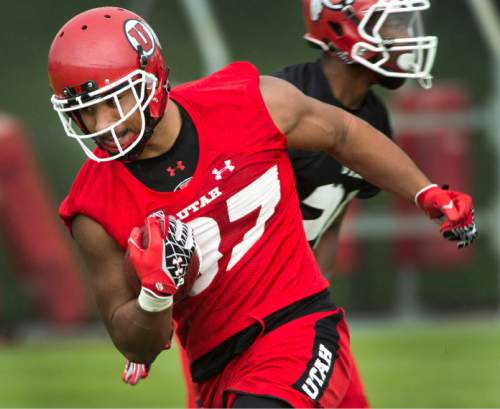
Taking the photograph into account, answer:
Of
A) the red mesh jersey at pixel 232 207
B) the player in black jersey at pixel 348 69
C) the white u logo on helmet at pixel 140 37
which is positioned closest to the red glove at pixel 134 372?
the red mesh jersey at pixel 232 207

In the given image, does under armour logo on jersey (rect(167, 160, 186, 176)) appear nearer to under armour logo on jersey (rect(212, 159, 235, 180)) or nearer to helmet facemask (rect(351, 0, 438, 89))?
under armour logo on jersey (rect(212, 159, 235, 180))

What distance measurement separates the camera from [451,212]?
14.2 ft

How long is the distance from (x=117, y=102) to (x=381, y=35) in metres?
1.61

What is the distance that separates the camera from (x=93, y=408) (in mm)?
7148

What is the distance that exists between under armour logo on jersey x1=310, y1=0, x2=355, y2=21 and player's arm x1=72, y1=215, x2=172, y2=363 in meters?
1.70

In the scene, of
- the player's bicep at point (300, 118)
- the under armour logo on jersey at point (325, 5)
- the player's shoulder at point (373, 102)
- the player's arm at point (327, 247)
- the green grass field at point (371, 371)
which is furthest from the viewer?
the green grass field at point (371, 371)

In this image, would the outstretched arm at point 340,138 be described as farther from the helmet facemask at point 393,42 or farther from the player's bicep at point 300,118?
the helmet facemask at point 393,42

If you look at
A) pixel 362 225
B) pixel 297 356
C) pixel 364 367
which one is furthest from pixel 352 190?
pixel 362 225

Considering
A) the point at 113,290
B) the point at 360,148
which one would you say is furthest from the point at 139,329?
the point at 360,148

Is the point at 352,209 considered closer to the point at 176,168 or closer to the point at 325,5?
the point at 325,5

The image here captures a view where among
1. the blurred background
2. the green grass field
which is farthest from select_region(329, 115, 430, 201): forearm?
the blurred background

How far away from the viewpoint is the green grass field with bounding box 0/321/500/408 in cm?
738

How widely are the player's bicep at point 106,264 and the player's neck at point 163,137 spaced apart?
1.01ft

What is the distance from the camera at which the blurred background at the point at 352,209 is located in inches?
402
